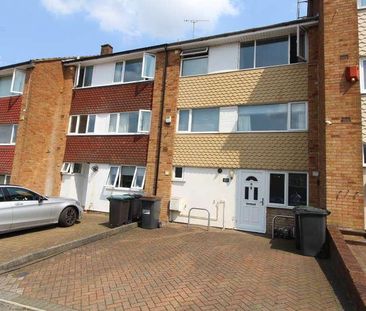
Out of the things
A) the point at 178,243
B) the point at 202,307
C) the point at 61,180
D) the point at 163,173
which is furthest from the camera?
the point at 61,180

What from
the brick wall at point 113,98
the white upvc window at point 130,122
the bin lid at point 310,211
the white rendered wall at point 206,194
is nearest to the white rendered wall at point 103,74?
the brick wall at point 113,98

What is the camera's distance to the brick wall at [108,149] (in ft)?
44.6

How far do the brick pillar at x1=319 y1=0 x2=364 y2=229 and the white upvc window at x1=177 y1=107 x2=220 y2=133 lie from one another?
4.09 m

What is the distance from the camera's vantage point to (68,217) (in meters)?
10.4

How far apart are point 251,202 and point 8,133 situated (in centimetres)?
1365

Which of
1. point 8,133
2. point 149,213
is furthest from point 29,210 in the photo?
point 8,133

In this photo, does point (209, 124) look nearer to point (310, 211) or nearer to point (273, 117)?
point (273, 117)

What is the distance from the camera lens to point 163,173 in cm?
1278

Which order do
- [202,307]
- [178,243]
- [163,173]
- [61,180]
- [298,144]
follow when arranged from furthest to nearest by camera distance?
[61,180] < [163,173] < [298,144] < [178,243] < [202,307]

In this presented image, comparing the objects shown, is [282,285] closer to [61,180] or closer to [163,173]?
[163,173]

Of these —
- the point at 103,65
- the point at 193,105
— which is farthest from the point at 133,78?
the point at 193,105

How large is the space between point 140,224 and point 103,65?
29.4 ft

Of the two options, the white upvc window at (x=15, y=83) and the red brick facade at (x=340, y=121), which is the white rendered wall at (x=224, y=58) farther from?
the white upvc window at (x=15, y=83)

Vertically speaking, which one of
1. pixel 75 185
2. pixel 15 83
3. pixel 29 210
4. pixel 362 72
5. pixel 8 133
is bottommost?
pixel 29 210
